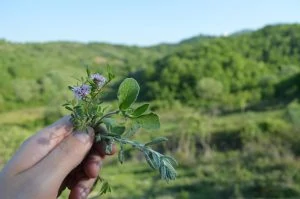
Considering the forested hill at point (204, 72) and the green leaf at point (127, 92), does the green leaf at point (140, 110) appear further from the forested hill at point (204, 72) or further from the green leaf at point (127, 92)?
the forested hill at point (204, 72)

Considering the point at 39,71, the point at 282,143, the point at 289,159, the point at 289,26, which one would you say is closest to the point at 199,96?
the point at 289,26

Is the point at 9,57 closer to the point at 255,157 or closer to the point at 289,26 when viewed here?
the point at 289,26

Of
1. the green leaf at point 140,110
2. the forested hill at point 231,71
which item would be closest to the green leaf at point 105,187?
the green leaf at point 140,110

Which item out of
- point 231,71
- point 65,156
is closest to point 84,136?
point 65,156

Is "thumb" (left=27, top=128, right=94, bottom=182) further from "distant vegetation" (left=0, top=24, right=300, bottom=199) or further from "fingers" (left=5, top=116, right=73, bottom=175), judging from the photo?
"distant vegetation" (left=0, top=24, right=300, bottom=199)

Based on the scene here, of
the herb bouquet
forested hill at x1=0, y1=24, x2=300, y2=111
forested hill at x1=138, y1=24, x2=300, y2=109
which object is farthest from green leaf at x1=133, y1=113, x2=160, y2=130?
forested hill at x1=138, y1=24, x2=300, y2=109

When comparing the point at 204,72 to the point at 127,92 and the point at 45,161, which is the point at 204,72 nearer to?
the point at 127,92
